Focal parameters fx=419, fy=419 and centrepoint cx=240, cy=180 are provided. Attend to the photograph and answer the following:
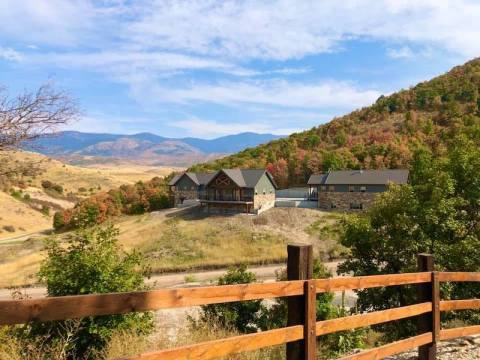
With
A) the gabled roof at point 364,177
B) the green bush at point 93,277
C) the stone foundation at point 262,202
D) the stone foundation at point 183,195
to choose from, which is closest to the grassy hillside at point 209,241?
the stone foundation at point 262,202

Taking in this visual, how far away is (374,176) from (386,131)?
133 ft

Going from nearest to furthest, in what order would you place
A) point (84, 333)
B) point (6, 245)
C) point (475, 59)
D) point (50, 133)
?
point (50, 133) < point (84, 333) < point (6, 245) < point (475, 59)

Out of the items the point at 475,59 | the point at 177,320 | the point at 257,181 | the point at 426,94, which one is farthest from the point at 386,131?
the point at 177,320

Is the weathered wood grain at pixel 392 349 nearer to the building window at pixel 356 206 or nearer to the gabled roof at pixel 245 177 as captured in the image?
the gabled roof at pixel 245 177

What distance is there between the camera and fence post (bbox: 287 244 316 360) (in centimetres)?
438

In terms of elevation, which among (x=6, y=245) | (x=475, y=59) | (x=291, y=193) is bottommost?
(x=6, y=245)

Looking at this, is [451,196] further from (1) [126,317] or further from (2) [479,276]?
(1) [126,317]

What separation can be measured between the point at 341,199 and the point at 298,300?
56.6 metres

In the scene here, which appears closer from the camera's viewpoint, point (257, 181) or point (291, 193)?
point (257, 181)

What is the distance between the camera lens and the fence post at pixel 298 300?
172 inches

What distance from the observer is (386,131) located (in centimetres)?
9412

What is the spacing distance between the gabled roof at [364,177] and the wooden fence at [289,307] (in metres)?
50.4

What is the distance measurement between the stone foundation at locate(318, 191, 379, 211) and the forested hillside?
14.5 metres

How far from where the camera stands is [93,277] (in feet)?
38.0
